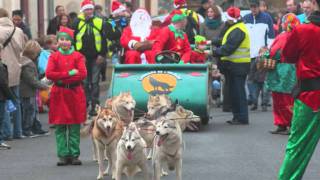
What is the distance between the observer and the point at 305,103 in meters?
8.31

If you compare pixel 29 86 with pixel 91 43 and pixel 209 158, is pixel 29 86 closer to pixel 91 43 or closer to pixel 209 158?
pixel 91 43

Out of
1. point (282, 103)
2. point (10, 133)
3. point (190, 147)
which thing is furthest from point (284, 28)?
point (10, 133)

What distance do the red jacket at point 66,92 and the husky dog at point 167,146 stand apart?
2.00m

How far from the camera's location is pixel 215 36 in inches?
735

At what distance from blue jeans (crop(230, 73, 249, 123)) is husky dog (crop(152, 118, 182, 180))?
6.15 meters

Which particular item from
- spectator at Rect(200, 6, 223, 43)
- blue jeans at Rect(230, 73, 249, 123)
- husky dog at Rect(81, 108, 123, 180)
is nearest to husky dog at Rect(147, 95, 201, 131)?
husky dog at Rect(81, 108, 123, 180)

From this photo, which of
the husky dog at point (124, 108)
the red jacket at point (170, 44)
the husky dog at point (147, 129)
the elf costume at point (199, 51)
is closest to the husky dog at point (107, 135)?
the husky dog at point (147, 129)

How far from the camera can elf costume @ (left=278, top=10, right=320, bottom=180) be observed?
8281 millimetres

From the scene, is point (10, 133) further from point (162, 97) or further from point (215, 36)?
point (215, 36)

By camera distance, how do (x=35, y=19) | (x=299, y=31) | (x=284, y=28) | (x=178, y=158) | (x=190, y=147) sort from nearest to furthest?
(x=299, y=31), (x=178, y=158), (x=190, y=147), (x=284, y=28), (x=35, y=19)

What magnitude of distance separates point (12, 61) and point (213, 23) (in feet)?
17.9

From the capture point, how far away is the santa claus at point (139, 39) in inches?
632

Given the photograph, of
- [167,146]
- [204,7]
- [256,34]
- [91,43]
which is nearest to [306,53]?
[167,146]

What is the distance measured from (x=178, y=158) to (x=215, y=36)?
8824mm
